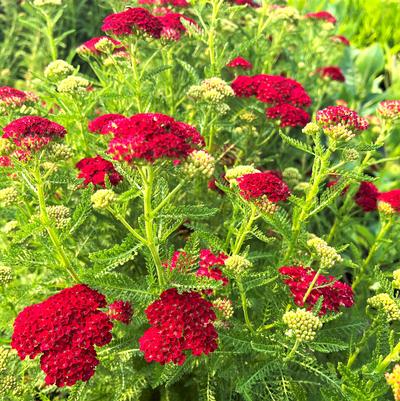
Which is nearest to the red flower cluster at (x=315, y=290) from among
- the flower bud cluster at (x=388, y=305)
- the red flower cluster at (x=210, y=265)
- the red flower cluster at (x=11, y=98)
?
the flower bud cluster at (x=388, y=305)

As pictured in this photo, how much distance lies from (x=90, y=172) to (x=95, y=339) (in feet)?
3.01

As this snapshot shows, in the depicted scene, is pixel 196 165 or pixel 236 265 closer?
pixel 196 165

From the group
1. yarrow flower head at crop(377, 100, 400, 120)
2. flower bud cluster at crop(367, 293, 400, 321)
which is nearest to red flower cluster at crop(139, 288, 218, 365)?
flower bud cluster at crop(367, 293, 400, 321)

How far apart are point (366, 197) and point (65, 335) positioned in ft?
7.01

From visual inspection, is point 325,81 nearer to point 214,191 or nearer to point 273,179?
point 214,191

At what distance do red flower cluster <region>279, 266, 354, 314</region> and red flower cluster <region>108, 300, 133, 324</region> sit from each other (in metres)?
0.74

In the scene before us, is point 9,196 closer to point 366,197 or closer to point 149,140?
point 149,140

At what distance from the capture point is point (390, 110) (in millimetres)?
2529

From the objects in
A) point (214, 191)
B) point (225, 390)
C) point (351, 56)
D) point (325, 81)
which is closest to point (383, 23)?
point (351, 56)

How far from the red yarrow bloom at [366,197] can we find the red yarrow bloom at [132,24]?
165cm

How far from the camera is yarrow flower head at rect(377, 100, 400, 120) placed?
252 centimetres

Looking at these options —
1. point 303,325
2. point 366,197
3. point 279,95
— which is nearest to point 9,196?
point 303,325

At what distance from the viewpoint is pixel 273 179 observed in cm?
202

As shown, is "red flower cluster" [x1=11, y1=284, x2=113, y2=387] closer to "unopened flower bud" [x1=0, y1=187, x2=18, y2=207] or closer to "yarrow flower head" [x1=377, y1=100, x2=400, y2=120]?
"unopened flower bud" [x1=0, y1=187, x2=18, y2=207]
